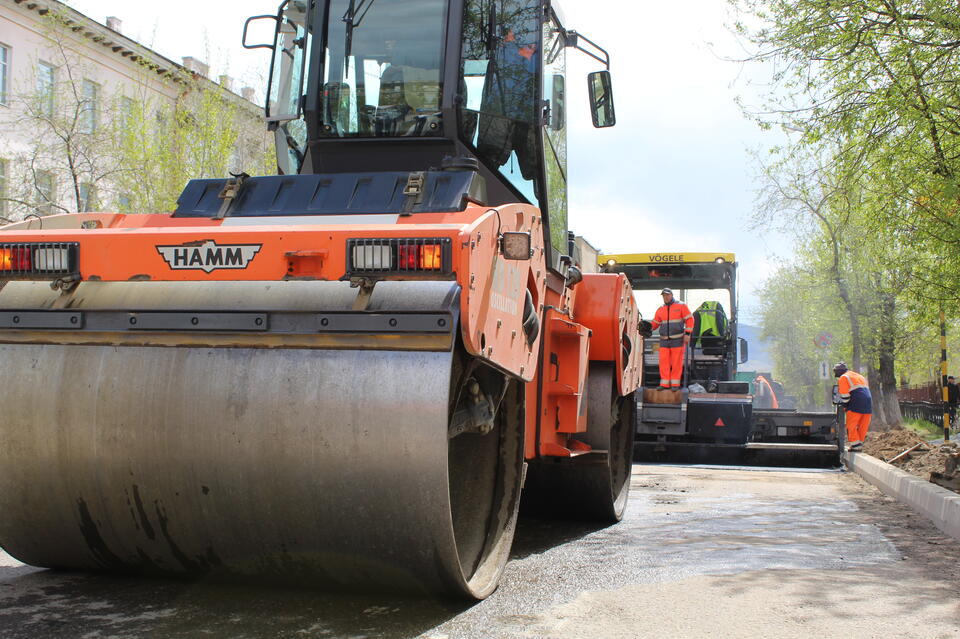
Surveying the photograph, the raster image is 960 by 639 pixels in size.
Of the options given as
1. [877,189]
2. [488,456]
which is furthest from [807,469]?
[488,456]

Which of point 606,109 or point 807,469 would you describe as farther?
point 807,469

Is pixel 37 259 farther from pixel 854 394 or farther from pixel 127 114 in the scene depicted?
pixel 127 114

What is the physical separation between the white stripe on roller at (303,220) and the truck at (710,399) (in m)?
9.71

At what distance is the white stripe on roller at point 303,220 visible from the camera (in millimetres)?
4363

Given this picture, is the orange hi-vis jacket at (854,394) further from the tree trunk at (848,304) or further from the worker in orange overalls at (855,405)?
the tree trunk at (848,304)

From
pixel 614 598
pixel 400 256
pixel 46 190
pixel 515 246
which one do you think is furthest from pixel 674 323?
pixel 46 190

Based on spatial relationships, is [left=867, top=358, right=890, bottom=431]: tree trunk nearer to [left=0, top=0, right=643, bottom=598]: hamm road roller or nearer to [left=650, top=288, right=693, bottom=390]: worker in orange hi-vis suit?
[left=650, top=288, right=693, bottom=390]: worker in orange hi-vis suit

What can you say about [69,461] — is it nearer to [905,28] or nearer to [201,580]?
[201,580]

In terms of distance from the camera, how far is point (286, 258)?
3812 millimetres

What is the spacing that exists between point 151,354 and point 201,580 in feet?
3.38

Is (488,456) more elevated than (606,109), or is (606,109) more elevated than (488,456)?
(606,109)

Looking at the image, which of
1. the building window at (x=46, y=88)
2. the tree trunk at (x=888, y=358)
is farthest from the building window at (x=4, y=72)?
the tree trunk at (x=888, y=358)

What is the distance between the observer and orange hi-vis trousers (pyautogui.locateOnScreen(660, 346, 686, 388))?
13672 mm

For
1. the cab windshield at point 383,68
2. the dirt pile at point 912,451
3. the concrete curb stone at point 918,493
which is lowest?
Answer: the concrete curb stone at point 918,493
